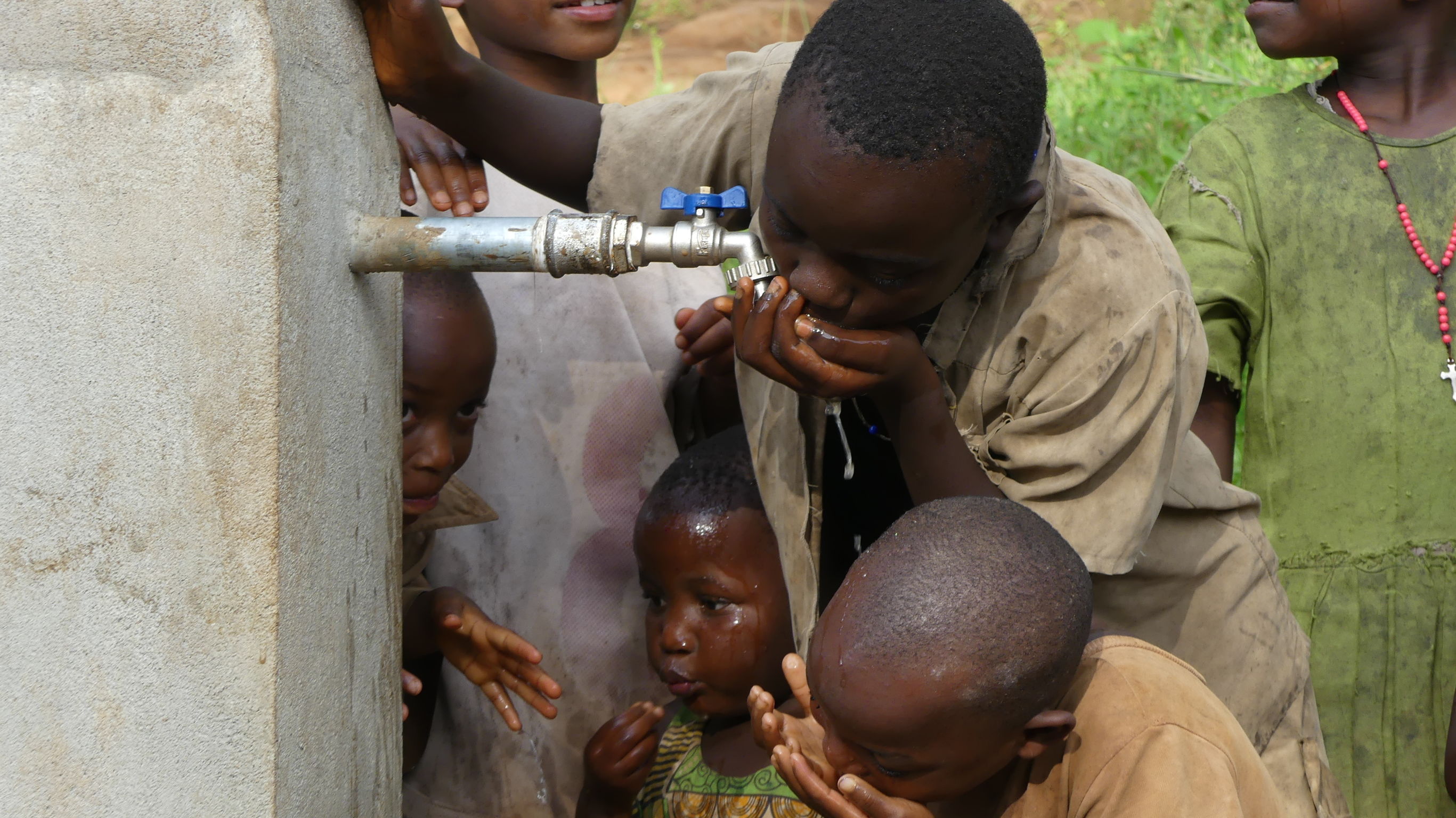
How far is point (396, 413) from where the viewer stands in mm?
1561

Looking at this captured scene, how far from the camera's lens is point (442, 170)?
1.82 m

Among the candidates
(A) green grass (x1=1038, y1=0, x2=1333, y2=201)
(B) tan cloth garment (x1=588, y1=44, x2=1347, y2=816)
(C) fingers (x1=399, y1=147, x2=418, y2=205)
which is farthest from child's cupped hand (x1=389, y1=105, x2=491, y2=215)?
(A) green grass (x1=1038, y1=0, x2=1333, y2=201)

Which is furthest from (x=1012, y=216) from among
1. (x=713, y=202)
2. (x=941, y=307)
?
(x=713, y=202)

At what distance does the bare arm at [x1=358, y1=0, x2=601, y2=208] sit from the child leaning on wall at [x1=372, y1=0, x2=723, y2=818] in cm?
34

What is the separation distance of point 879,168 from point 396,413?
0.61 metres

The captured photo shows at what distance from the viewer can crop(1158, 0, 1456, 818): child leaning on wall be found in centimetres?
232

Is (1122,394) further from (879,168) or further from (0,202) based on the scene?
(0,202)

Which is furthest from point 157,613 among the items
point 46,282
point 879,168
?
point 879,168

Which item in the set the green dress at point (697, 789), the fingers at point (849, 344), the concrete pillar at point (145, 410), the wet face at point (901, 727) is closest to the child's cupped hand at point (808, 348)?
the fingers at point (849, 344)

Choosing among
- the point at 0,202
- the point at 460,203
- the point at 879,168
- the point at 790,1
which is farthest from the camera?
the point at 790,1

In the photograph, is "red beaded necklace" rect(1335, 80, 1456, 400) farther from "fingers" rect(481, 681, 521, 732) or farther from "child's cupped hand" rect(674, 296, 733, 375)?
"fingers" rect(481, 681, 521, 732)

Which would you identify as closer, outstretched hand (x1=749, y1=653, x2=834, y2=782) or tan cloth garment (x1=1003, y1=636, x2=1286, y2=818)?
tan cloth garment (x1=1003, y1=636, x2=1286, y2=818)

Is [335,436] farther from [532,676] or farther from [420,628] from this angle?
[420,628]

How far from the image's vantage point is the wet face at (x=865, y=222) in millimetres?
1484
